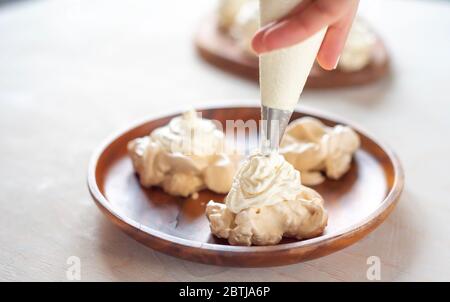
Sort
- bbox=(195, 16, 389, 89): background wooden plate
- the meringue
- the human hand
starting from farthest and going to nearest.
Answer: bbox=(195, 16, 389, 89): background wooden plate
the meringue
the human hand

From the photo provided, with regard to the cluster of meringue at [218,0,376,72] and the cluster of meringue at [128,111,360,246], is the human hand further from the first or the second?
the cluster of meringue at [218,0,376,72]

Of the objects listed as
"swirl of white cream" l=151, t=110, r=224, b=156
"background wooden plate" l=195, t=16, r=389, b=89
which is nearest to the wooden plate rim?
"swirl of white cream" l=151, t=110, r=224, b=156

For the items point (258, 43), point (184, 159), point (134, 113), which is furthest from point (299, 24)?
point (134, 113)

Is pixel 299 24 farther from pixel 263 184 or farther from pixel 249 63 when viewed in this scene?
pixel 249 63

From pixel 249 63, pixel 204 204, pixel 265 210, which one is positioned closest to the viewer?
pixel 265 210

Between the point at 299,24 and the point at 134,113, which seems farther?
the point at 134,113

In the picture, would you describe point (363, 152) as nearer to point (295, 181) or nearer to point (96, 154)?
point (295, 181)
